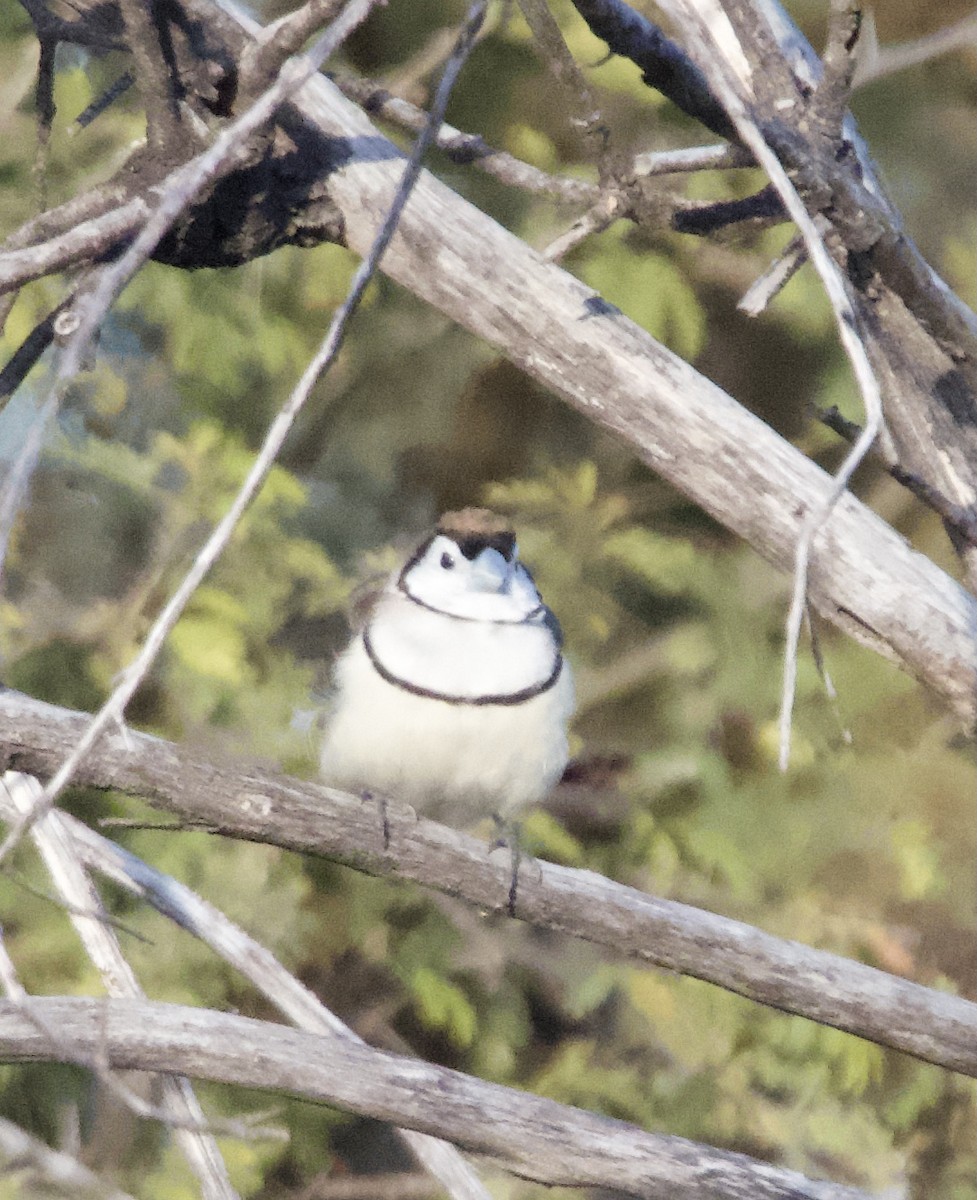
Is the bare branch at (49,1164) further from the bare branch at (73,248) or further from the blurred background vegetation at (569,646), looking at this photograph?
the blurred background vegetation at (569,646)

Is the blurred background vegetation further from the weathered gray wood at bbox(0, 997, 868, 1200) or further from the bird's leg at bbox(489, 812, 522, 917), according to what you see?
the weathered gray wood at bbox(0, 997, 868, 1200)

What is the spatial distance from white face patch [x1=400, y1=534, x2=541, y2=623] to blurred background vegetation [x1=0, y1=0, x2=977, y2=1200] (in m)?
0.42

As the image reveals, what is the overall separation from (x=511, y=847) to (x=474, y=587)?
562 millimetres

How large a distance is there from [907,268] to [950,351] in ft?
0.44

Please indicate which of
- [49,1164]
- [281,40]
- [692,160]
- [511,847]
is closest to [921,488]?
[692,160]

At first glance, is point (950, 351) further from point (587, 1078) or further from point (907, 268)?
point (587, 1078)

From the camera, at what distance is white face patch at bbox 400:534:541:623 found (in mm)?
2188

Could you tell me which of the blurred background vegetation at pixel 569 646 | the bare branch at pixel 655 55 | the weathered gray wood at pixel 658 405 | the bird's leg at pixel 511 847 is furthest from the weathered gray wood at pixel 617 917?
the blurred background vegetation at pixel 569 646

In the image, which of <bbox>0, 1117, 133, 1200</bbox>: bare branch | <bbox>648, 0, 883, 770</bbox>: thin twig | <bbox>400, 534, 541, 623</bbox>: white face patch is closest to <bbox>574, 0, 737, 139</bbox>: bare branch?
<bbox>648, 0, 883, 770</bbox>: thin twig

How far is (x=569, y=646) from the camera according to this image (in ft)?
10.4

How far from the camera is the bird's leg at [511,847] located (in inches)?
58.7

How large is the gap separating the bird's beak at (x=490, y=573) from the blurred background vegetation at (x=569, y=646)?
49 cm

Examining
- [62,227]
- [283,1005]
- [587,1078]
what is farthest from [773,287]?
[587,1078]

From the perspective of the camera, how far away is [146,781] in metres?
1.36
